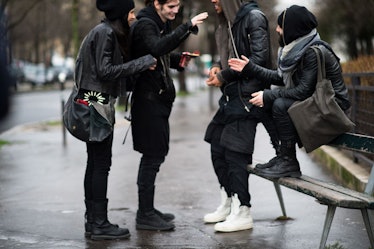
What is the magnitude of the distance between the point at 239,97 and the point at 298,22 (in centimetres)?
92

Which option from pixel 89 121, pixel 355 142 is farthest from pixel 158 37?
pixel 355 142

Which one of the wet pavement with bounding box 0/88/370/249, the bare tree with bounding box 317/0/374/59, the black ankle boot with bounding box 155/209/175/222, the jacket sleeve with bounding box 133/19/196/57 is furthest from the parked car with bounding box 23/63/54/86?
the jacket sleeve with bounding box 133/19/196/57

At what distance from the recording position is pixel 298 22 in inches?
227

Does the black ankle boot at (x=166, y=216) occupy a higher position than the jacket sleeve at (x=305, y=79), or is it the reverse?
the jacket sleeve at (x=305, y=79)

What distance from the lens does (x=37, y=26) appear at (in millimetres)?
46844

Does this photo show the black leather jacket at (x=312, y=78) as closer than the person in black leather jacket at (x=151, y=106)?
Yes

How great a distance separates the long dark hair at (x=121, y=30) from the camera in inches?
246

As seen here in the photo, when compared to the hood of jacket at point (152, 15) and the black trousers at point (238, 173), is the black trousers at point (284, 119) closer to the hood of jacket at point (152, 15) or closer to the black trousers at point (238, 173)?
the black trousers at point (238, 173)

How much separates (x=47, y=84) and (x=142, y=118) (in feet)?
160

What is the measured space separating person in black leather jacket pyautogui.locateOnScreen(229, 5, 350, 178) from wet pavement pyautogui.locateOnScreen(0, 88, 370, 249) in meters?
0.64

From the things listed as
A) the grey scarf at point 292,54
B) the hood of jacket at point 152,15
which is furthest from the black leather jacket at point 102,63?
the grey scarf at point 292,54

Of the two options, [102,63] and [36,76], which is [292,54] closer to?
[102,63]

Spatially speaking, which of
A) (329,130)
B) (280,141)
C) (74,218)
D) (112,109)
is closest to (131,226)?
(74,218)

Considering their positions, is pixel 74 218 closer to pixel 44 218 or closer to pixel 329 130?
pixel 44 218
